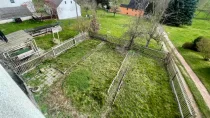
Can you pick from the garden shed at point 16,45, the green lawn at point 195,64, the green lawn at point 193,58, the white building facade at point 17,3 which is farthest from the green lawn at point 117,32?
the white building facade at point 17,3

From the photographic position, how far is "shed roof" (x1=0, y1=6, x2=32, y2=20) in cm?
2150

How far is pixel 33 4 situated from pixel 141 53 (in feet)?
83.0

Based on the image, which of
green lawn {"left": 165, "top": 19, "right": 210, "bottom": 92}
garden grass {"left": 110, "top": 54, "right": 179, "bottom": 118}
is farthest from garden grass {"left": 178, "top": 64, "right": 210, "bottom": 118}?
garden grass {"left": 110, "top": 54, "right": 179, "bottom": 118}

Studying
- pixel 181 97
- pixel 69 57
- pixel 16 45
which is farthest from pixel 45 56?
pixel 181 97

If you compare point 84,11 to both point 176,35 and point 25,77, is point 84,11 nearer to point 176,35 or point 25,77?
point 176,35

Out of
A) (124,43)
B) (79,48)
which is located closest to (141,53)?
(124,43)

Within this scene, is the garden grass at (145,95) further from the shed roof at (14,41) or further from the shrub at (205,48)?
the shed roof at (14,41)

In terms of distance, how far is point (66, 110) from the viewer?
757 centimetres

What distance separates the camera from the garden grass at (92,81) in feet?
26.3

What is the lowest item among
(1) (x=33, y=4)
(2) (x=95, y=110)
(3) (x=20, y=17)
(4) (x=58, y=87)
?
(2) (x=95, y=110)

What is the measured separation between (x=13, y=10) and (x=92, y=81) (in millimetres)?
22970

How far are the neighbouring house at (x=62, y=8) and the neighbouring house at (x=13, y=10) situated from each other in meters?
3.93

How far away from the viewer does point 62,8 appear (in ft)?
84.9

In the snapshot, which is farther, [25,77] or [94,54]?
[94,54]
